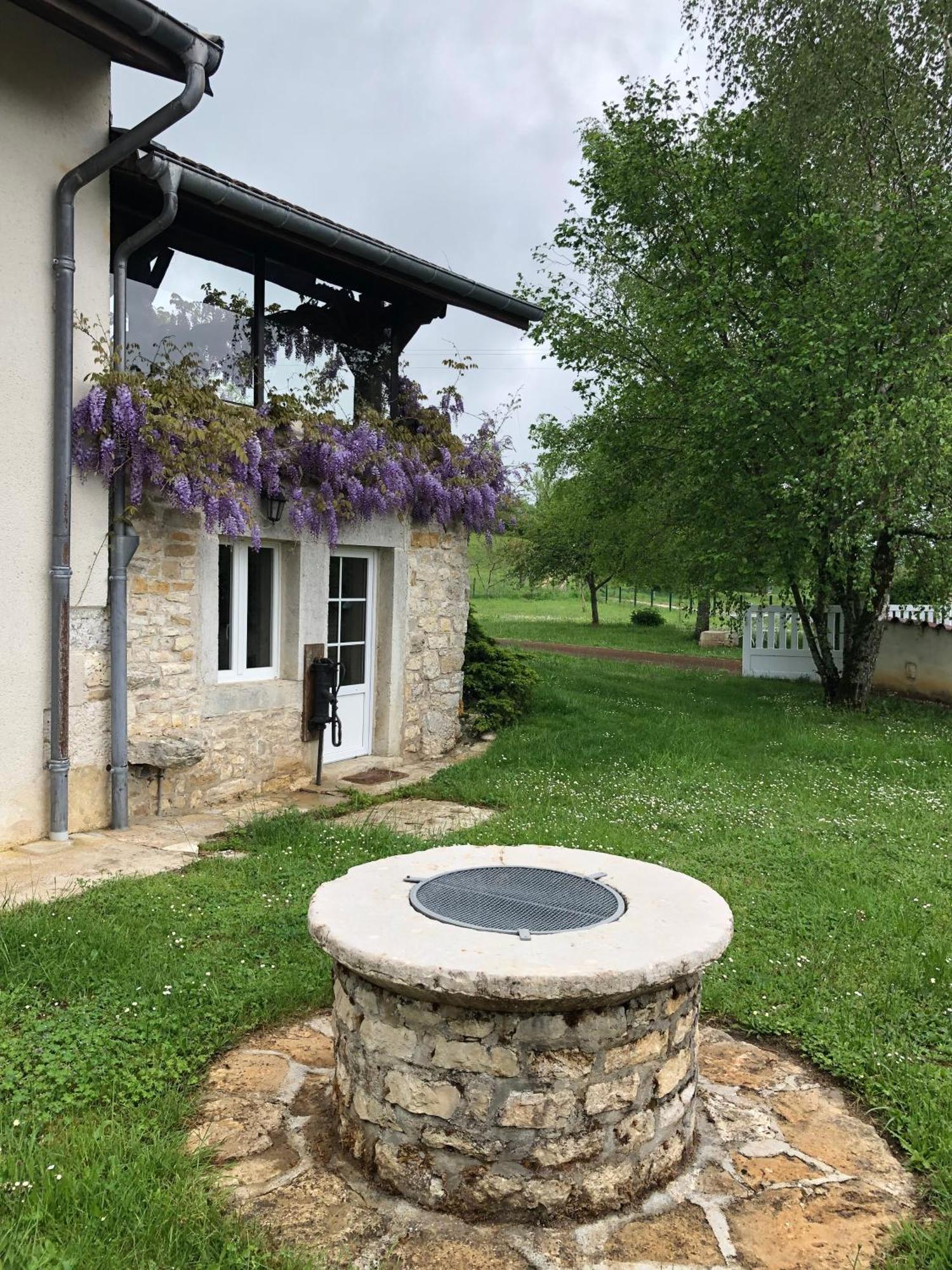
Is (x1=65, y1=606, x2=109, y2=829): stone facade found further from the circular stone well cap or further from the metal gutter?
the metal gutter

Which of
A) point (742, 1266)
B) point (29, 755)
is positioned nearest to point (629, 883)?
point (742, 1266)

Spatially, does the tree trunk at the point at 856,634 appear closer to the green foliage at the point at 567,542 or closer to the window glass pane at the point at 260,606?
the green foliage at the point at 567,542

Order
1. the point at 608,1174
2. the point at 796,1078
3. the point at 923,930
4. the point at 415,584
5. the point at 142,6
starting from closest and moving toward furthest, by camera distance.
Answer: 1. the point at 608,1174
2. the point at 796,1078
3. the point at 923,930
4. the point at 142,6
5. the point at 415,584

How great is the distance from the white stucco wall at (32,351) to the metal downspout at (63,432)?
54mm

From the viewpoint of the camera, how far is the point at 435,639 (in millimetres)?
9289

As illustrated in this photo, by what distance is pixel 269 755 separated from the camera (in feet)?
25.0

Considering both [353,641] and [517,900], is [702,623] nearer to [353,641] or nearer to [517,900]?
[353,641]

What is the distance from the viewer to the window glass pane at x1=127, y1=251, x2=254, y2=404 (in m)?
6.63

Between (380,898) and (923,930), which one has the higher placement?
(380,898)

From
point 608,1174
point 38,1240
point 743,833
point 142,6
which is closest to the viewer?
point 38,1240

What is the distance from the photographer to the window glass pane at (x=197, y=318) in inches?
261

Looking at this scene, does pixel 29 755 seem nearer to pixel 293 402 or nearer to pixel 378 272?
pixel 293 402

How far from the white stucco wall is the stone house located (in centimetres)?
1

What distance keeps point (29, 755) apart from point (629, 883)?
4.13 metres
